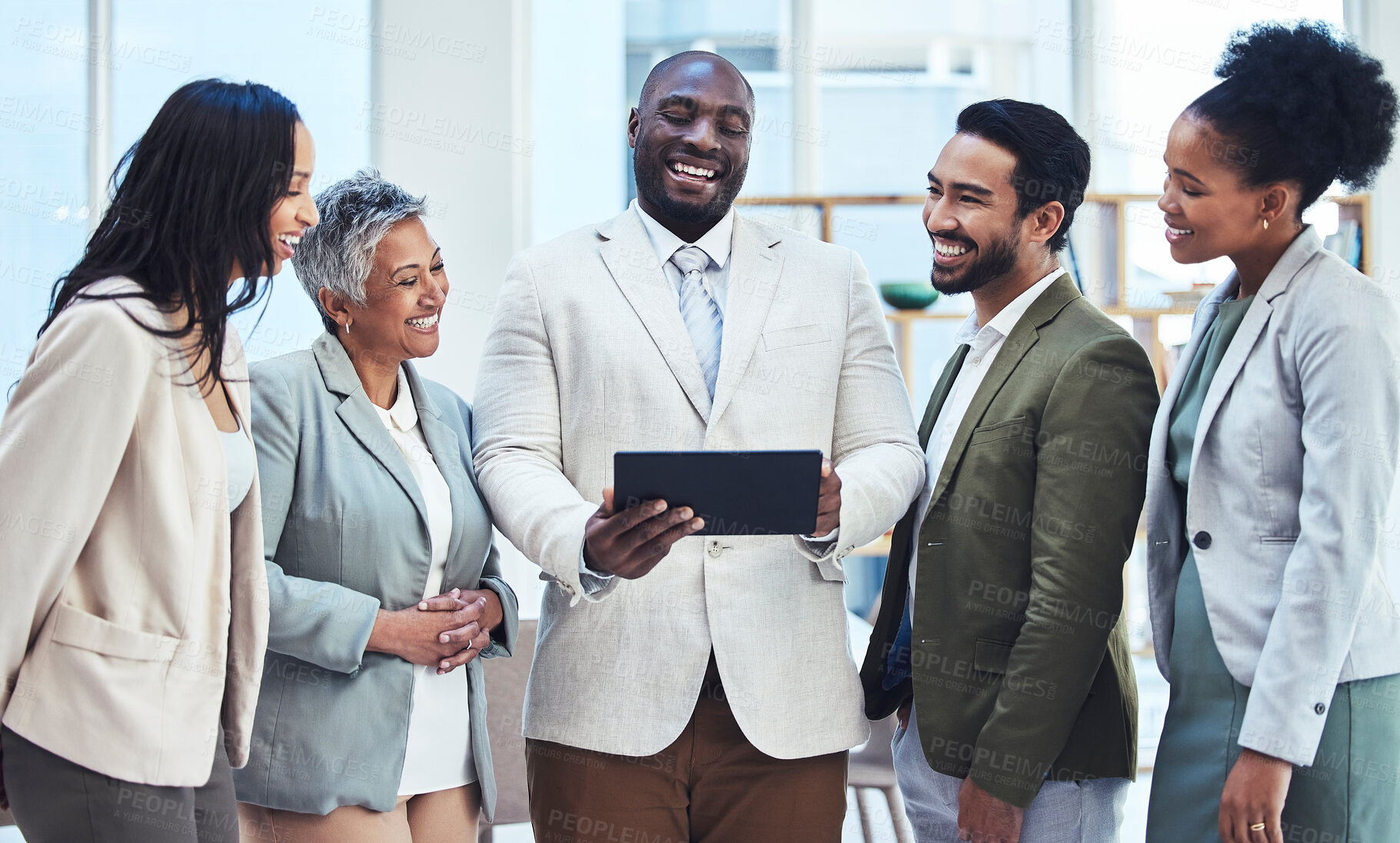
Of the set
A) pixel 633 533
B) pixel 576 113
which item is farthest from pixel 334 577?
pixel 576 113

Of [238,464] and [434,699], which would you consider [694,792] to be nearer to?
[434,699]

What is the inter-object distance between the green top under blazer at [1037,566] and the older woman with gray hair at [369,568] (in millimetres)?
743

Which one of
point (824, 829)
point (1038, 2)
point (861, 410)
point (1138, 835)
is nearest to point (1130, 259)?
point (1038, 2)

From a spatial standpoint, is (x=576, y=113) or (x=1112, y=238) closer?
(x=1112, y=238)

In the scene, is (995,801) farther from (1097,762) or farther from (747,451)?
(747,451)

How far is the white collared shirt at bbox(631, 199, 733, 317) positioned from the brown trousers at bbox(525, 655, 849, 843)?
2.00ft

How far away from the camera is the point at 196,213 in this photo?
4.41 feet

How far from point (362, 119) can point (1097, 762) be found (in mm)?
3451

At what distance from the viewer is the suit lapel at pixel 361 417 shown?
1722 millimetres

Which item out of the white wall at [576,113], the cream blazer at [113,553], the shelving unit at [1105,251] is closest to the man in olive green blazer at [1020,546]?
the cream blazer at [113,553]

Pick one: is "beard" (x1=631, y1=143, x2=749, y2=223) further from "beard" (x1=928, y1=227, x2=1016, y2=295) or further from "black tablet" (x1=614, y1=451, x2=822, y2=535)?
"black tablet" (x1=614, y1=451, x2=822, y2=535)

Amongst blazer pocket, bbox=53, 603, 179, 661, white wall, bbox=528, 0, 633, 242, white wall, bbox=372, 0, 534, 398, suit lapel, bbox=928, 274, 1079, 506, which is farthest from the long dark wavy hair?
white wall, bbox=528, 0, 633, 242

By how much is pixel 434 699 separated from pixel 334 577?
252 mm

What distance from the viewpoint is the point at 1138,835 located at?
3.16m
